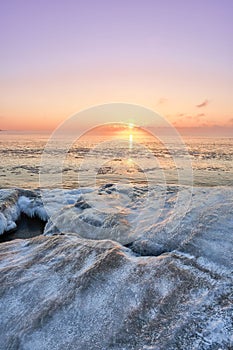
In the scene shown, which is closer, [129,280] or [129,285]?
[129,285]

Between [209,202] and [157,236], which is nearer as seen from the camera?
[157,236]

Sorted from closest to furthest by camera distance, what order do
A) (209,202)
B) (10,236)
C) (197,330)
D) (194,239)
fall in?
(197,330)
(194,239)
(209,202)
(10,236)

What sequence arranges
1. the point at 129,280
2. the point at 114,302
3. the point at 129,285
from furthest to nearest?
1. the point at 129,280
2. the point at 129,285
3. the point at 114,302

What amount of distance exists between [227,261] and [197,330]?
1.50m

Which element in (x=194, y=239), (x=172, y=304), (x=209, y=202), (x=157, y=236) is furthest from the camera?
(x=209, y=202)

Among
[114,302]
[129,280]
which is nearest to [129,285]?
[129,280]

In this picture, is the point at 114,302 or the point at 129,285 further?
the point at 129,285

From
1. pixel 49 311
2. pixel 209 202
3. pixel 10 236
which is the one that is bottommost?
pixel 10 236

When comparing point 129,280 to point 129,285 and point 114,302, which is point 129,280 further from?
point 114,302

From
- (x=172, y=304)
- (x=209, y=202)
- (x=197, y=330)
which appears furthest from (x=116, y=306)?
(x=209, y=202)

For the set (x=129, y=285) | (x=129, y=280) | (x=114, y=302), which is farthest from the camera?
(x=129, y=280)

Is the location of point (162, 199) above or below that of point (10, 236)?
above

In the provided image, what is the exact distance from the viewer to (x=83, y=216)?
25.2 feet

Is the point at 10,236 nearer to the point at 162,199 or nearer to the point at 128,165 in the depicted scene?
the point at 162,199
